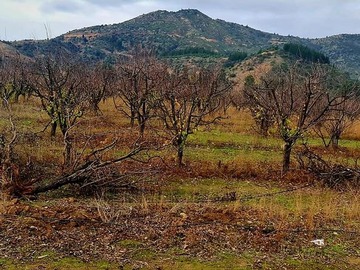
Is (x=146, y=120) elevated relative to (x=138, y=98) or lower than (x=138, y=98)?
lower

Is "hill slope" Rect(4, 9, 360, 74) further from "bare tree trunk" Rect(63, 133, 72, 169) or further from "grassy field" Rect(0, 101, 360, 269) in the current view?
"grassy field" Rect(0, 101, 360, 269)

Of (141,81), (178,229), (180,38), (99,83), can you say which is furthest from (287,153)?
(180,38)

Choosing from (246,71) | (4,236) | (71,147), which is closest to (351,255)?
(4,236)

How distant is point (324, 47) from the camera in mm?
166625

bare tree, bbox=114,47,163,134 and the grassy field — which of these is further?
bare tree, bbox=114,47,163,134

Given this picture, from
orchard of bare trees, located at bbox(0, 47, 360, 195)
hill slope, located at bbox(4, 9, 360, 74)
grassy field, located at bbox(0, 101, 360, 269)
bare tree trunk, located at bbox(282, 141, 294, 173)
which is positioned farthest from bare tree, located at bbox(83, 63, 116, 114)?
hill slope, located at bbox(4, 9, 360, 74)

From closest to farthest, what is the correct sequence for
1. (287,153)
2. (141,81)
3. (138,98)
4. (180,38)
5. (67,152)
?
(67,152) → (287,153) → (138,98) → (141,81) → (180,38)

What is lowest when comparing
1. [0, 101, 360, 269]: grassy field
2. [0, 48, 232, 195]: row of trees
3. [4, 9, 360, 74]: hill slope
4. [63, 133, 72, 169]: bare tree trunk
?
[0, 101, 360, 269]: grassy field

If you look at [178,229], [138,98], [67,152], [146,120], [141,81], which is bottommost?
[178,229]

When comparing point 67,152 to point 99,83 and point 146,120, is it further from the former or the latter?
point 99,83

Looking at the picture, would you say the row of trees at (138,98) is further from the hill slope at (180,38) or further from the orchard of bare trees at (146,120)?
the hill slope at (180,38)

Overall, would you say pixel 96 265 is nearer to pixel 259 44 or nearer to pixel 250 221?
pixel 250 221

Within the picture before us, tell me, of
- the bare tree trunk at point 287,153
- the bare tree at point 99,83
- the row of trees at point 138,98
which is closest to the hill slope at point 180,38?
the bare tree at point 99,83

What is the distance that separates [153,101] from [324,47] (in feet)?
533
